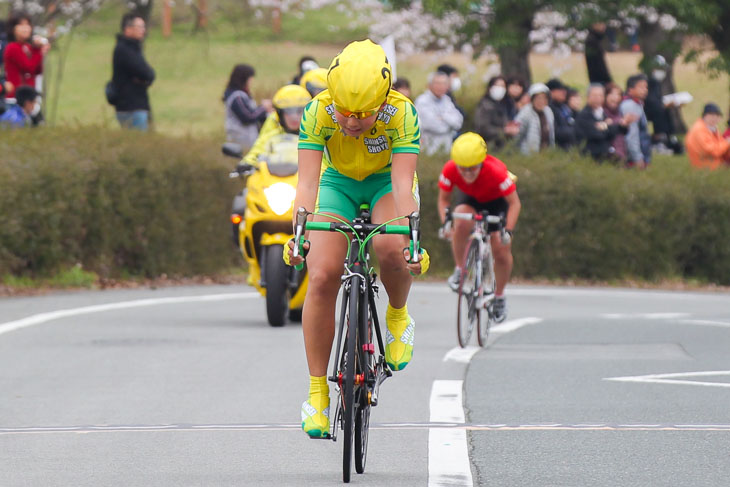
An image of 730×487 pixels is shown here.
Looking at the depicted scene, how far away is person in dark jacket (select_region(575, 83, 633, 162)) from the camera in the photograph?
20688 millimetres

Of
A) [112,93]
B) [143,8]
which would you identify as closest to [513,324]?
[112,93]

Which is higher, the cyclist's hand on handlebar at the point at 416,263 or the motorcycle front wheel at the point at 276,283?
the cyclist's hand on handlebar at the point at 416,263

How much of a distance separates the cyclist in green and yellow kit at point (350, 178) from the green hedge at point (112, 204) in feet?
28.1

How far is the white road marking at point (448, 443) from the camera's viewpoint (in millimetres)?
6618

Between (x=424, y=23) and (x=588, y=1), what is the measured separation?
9.80 m

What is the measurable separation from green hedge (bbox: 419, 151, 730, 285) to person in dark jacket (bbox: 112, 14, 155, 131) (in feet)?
11.7

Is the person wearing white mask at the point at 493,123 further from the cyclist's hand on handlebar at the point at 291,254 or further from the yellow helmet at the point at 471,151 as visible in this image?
the cyclist's hand on handlebar at the point at 291,254

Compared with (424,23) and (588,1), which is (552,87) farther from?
(424,23)

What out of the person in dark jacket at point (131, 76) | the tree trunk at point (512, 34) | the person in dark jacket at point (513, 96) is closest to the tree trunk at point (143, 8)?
the tree trunk at point (512, 34)

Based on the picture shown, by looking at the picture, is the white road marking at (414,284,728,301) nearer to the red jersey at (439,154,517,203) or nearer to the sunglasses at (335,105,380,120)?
the red jersey at (439,154,517,203)

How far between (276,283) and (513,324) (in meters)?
2.49

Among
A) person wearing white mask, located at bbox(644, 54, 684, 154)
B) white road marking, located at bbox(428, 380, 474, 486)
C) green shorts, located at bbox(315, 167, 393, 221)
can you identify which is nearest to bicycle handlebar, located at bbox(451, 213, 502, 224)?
white road marking, located at bbox(428, 380, 474, 486)

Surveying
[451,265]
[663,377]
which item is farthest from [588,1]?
[663,377]

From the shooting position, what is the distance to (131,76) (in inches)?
741
